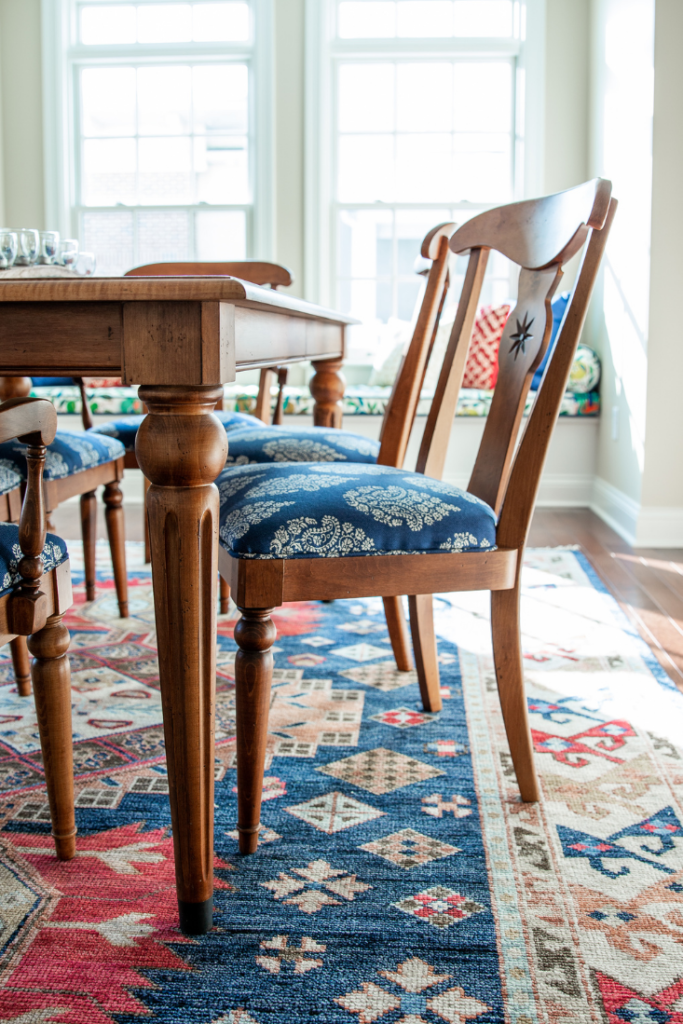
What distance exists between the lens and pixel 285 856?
124cm

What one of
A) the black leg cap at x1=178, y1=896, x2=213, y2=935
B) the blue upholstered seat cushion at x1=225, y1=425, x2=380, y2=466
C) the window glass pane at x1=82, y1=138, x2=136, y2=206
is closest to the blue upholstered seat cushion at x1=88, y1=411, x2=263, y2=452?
the blue upholstered seat cushion at x1=225, y1=425, x2=380, y2=466

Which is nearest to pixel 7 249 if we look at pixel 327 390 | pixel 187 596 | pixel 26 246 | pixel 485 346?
pixel 26 246

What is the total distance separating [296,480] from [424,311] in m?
0.58

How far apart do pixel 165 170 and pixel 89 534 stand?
3.26 m

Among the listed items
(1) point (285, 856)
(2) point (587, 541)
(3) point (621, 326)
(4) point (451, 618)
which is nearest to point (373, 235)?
(3) point (621, 326)

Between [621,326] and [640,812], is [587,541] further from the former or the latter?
[640,812]

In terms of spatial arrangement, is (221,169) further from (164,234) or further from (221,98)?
(164,234)

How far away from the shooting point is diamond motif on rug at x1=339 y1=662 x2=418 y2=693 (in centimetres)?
192

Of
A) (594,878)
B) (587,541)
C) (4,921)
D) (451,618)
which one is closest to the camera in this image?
(4,921)

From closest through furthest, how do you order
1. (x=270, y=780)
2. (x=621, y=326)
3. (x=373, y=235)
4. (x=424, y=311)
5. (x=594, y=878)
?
(x=594, y=878) → (x=270, y=780) → (x=424, y=311) → (x=621, y=326) → (x=373, y=235)

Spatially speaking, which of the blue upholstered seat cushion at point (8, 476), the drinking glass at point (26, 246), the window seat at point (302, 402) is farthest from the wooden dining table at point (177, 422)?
the window seat at point (302, 402)

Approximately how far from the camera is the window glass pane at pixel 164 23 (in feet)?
15.9

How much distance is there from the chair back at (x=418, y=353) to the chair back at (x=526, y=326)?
49mm

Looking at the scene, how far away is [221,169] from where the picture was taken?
4.94 metres
